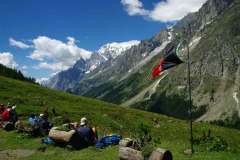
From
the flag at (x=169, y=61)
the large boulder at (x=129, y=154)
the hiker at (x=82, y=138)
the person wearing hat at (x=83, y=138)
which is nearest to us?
the large boulder at (x=129, y=154)

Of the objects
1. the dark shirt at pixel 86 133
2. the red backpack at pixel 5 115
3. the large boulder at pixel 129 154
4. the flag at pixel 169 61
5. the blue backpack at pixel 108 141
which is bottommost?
the large boulder at pixel 129 154

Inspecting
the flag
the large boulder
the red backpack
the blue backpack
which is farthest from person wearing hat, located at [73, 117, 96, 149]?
the red backpack

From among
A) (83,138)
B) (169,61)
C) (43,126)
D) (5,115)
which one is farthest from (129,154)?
(5,115)

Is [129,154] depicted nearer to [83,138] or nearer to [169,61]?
[169,61]

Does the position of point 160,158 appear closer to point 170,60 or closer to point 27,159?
point 170,60

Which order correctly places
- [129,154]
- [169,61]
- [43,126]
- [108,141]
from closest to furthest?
[129,154] → [169,61] → [108,141] → [43,126]

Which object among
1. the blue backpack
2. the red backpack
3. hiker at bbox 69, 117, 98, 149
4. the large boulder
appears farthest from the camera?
the red backpack

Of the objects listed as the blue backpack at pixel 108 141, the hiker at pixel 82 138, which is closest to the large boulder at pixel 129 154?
the blue backpack at pixel 108 141

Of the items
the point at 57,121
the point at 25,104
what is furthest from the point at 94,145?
the point at 25,104

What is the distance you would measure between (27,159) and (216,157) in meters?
15.4

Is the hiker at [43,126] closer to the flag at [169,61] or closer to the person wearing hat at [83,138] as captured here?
the person wearing hat at [83,138]

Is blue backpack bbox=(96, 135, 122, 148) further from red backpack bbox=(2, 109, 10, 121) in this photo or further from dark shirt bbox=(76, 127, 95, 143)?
red backpack bbox=(2, 109, 10, 121)

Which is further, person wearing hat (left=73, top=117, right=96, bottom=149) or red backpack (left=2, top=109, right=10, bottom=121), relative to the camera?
red backpack (left=2, top=109, right=10, bottom=121)

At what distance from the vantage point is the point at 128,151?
94.1ft
